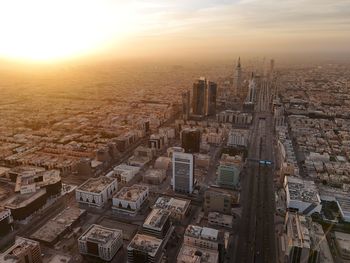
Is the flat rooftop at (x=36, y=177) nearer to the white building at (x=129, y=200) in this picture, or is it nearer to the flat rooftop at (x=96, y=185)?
the flat rooftop at (x=96, y=185)

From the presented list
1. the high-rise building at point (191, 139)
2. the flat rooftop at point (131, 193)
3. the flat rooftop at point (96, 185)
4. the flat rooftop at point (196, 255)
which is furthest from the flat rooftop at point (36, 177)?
the high-rise building at point (191, 139)

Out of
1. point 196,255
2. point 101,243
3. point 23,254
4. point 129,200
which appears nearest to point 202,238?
point 196,255

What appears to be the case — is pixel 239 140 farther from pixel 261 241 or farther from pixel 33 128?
pixel 33 128

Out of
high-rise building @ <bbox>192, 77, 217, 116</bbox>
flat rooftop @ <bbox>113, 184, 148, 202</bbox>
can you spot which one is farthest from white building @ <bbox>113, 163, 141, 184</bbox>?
high-rise building @ <bbox>192, 77, 217, 116</bbox>

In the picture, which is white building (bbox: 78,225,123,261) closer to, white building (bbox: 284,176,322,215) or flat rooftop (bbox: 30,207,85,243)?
flat rooftop (bbox: 30,207,85,243)

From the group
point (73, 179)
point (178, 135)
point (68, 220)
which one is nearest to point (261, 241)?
point (68, 220)
